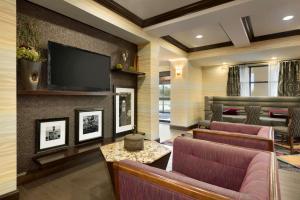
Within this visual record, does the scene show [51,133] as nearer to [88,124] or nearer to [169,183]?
[88,124]

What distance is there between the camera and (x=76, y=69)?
2.88 metres

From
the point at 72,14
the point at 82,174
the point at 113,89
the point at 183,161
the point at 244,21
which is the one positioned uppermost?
the point at 244,21

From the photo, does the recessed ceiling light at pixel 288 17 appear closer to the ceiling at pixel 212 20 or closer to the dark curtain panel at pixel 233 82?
the ceiling at pixel 212 20

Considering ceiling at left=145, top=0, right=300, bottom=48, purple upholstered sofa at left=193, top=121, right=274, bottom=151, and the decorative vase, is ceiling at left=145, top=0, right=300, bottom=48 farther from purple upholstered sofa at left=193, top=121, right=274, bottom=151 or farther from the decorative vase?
the decorative vase

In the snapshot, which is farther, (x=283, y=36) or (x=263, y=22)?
(x=283, y=36)

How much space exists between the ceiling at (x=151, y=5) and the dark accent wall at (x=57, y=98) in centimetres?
73

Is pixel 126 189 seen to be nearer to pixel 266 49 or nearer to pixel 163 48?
pixel 163 48

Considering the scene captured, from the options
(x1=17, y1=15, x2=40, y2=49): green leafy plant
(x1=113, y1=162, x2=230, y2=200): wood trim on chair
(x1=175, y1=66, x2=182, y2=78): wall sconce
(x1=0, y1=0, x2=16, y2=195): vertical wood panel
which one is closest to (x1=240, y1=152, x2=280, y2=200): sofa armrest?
(x1=113, y1=162, x2=230, y2=200): wood trim on chair

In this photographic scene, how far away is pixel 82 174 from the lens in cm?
267

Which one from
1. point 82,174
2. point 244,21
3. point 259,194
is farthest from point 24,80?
point 244,21

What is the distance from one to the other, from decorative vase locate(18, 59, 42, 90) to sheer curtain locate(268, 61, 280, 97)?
22.2 feet

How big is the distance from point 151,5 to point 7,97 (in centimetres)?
256

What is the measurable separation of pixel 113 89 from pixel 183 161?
2.31 meters

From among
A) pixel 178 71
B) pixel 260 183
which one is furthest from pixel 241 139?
pixel 178 71
